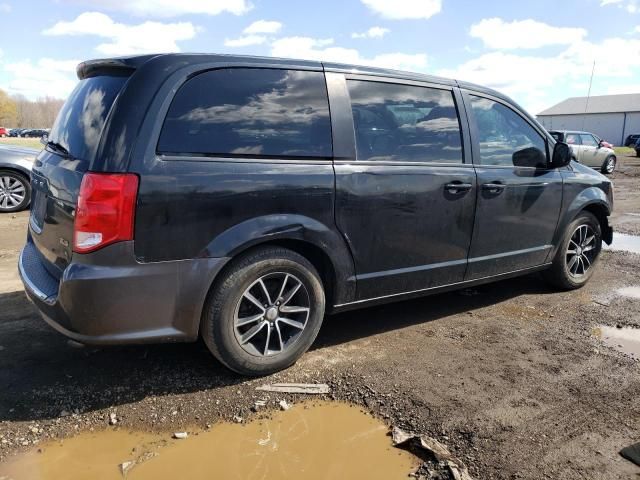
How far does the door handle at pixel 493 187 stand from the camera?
4234 mm

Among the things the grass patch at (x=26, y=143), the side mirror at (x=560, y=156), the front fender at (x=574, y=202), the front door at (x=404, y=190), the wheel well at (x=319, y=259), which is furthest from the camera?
the grass patch at (x=26, y=143)

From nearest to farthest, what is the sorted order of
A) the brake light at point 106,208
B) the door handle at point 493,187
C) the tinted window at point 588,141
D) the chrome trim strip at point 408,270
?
the brake light at point 106,208
the chrome trim strip at point 408,270
the door handle at point 493,187
the tinted window at point 588,141

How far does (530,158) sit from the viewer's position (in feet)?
15.5

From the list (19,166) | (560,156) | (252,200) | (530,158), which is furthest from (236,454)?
(19,166)

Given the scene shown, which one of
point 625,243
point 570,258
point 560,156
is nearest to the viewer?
point 560,156

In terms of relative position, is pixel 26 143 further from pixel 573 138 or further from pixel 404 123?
pixel 404 123

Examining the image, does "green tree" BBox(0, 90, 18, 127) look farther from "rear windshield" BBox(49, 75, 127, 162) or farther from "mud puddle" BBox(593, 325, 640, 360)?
"mud puddle" BBox(593, 325, 640, 360)

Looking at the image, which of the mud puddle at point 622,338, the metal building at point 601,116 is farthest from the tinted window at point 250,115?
the metal building at point 601,116

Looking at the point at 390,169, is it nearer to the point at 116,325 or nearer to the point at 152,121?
the point at 152,121

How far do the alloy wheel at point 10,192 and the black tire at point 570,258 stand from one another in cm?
840

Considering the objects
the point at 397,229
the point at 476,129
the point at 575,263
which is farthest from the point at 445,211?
the point at 575,263

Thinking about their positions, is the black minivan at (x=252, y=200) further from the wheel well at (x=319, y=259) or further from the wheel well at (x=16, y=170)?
the wheel well at (x=16, y=170)

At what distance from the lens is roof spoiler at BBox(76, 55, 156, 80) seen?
3090mm

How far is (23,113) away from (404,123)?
13544 cm
